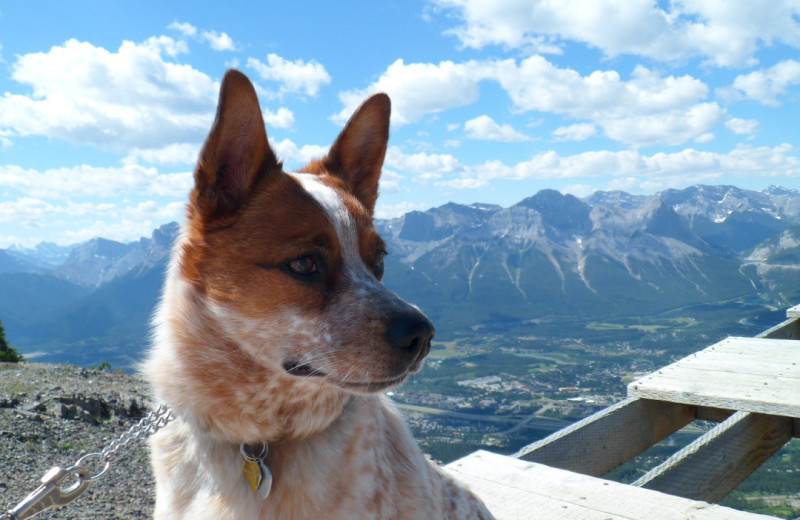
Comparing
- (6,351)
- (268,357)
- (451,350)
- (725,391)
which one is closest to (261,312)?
(268,357)

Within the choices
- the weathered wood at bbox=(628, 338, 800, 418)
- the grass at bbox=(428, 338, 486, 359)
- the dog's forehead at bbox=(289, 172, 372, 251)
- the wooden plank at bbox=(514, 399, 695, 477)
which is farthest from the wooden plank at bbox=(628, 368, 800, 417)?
the grass at bbox=(428, 338, 486, 359)

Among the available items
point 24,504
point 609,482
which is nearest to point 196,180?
point 24,504

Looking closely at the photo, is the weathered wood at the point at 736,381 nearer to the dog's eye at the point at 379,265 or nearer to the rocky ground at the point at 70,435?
the dog's eye at the point at 379,265

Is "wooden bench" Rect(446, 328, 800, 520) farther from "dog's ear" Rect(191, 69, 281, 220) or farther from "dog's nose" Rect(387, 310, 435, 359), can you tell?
"dog's ear" Rect(191, 69, 281, 220)

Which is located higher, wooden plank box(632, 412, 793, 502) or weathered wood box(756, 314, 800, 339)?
weathered wood box(756, 314, 800, 339)

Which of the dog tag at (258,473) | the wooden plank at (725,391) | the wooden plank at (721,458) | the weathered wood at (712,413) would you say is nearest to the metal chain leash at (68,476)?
the dog tag at (258,473)

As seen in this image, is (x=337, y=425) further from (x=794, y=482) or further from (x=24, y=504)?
(x=794, y=482)
